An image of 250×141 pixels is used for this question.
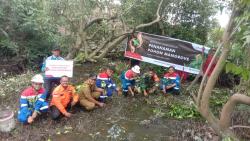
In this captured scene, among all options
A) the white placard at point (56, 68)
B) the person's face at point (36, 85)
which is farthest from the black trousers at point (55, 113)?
the white placard at point (56, 68)

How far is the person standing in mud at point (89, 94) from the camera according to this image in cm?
782

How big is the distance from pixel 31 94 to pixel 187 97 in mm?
4505

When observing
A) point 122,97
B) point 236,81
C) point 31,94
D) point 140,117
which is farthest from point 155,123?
point 236,81

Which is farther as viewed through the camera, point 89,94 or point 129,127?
point 89,94

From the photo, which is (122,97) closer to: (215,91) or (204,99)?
(215,91)

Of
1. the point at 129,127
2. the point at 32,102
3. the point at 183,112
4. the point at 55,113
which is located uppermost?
the point at 32,102

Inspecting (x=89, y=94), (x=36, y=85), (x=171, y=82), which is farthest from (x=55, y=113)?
(x=171, y=82)

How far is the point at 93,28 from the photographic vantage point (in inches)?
516

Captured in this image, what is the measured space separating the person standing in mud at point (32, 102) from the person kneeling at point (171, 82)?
3.81 meters

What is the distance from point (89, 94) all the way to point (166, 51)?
4.40m

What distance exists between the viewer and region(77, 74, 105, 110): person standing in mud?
7816 mm

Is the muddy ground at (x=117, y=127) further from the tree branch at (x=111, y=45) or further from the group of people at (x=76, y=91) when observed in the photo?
the tree branch at (x=111, y=45)

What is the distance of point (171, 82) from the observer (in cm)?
948

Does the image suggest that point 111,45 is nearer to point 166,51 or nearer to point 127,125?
point 166,51
